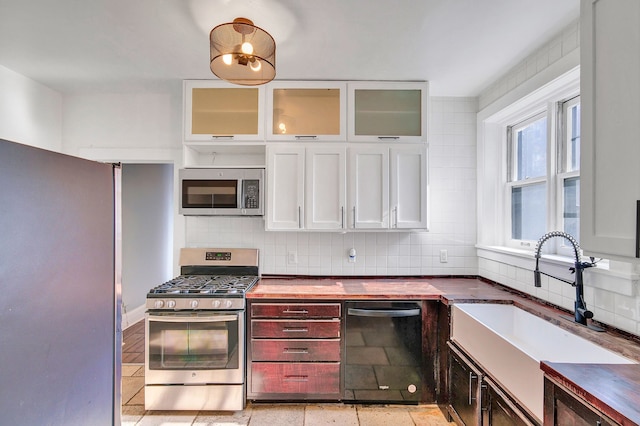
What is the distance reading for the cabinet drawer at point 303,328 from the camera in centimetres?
220

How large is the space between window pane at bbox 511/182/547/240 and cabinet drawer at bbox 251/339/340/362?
1.68 meters

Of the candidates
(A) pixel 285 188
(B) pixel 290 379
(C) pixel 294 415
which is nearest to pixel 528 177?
(A) pixel 285 188

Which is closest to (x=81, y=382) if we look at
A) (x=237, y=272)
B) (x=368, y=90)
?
(x=237, y=272)

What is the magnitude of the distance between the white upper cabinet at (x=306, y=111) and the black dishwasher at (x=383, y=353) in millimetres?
1371

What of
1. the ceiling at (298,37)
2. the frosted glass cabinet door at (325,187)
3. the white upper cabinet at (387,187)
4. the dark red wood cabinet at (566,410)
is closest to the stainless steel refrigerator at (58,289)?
the ceiling at (298,37)

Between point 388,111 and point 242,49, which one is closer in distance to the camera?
point 242,49

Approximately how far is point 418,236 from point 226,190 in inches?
68.5

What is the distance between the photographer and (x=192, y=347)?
213cm

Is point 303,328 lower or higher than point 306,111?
lower

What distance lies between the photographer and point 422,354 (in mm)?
2215

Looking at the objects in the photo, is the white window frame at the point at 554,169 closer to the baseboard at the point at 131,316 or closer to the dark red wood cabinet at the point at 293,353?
the dark red wood cabinet at the point at 293,353

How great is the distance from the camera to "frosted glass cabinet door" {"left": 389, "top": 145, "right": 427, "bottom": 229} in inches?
98.4

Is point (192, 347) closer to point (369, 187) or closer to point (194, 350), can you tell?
point (194, 350)

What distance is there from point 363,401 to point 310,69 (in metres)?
2.51
